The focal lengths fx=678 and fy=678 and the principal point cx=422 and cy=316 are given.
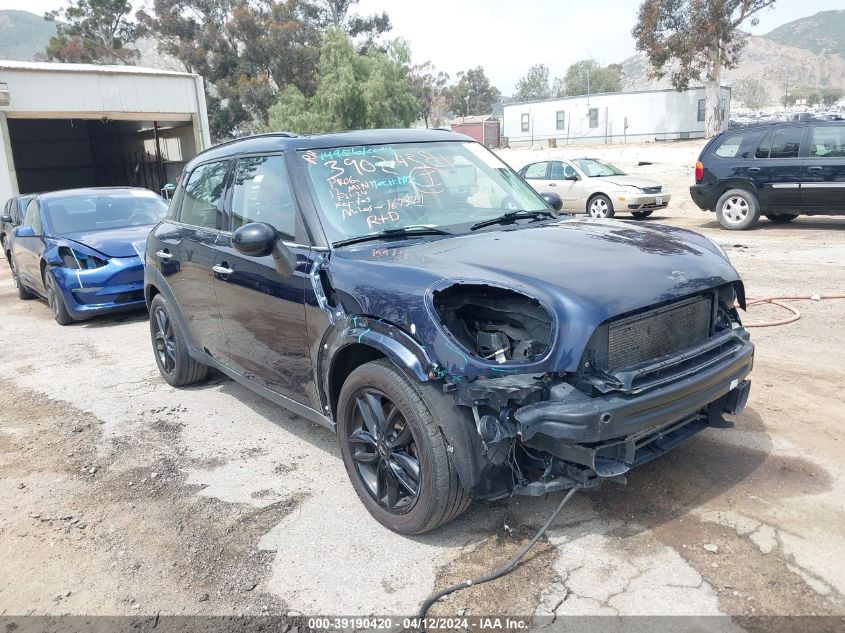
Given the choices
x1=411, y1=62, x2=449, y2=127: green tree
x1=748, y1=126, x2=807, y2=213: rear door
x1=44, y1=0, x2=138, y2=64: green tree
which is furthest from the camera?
x1=411, y1=62, x2=449, y2=127: green tree

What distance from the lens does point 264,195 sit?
13.9 ft

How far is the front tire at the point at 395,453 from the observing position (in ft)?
9.93

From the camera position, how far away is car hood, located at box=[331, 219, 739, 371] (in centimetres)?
287

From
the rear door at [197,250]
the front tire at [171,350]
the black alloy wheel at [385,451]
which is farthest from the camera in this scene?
the front tire at [171,350]

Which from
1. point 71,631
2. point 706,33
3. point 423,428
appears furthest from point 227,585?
point 706,33

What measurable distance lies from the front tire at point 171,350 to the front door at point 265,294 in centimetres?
104

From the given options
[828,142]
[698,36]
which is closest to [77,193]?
→ [828,142]

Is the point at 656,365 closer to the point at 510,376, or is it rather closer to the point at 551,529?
the point at 510,376

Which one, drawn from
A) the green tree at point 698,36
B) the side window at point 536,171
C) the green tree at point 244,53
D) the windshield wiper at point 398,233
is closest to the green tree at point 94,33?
the green tree at point 244,53

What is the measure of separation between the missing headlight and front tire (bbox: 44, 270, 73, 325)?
7051mm

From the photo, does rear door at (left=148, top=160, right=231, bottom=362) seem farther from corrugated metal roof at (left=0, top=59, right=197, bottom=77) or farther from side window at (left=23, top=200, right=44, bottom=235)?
corrugated metal roof at (left=0, top=59, right=197, bottom=77)

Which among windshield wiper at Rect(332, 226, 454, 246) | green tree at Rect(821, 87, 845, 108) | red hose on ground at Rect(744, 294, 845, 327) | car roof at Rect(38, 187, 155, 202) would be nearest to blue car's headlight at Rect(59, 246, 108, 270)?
car roof at Rect(38, 187, 155, 202)

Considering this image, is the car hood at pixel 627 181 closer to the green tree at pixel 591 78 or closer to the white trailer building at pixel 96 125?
the white trailer building at pixel 96 125

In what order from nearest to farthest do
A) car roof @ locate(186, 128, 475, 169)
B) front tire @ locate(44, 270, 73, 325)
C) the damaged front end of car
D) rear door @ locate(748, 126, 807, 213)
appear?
the damaged front end of car, car roof @ locate(186, 128, 475, 169), front tire @ locate(44, 270, 73, 325), rear door @ locate(748, 126, 807, 213)
